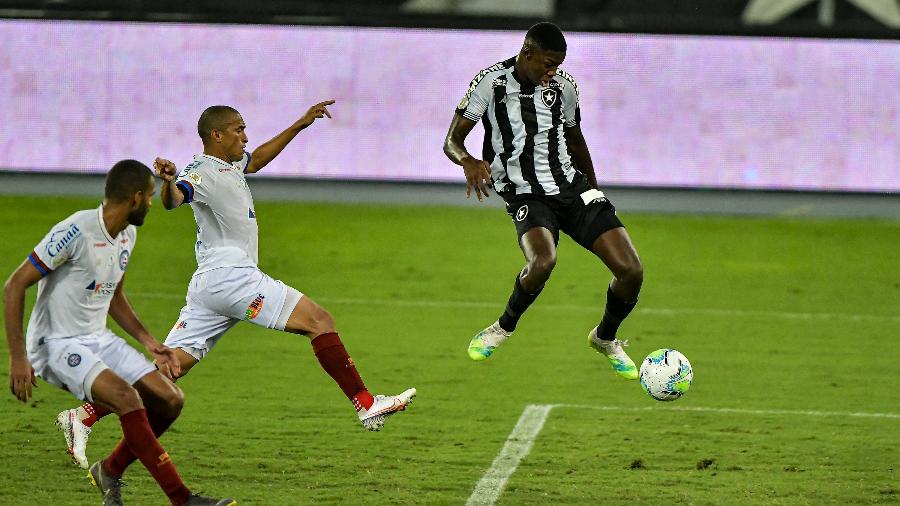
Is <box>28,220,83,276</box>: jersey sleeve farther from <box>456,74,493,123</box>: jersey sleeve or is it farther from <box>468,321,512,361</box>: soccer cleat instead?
<box>468,321,512,361</box>: soccer cleat

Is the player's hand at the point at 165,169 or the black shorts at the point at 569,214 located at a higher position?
the player's hand at the point at 165,169

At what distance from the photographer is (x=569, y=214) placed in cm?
917

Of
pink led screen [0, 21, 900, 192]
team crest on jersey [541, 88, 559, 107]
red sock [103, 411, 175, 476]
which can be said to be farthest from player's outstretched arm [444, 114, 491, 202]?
pink led screen [0, 21, 900, 192]

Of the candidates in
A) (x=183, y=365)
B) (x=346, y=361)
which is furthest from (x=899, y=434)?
(x=183, y=365)

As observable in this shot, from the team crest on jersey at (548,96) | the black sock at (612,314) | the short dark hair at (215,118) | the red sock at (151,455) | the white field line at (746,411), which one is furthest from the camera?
the white field line at (746,411)

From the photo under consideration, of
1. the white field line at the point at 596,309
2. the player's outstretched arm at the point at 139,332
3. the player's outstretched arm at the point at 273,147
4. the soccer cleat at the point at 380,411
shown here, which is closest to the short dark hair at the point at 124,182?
the player's outstretched arm at the point at 139,332

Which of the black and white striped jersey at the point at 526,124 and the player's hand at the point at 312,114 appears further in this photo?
the black and white striped jersey at the point at 526,124

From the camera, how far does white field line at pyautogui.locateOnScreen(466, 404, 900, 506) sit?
7.80 meters

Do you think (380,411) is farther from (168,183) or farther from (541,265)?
(168,183)

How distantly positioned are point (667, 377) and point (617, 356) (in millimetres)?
642

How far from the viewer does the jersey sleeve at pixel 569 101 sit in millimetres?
9172

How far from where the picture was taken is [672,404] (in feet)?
33.9

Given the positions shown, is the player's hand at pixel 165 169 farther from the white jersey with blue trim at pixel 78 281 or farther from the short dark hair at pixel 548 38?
the short dark hair at pixel 548 38

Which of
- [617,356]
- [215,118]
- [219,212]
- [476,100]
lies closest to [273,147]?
[215,118]
